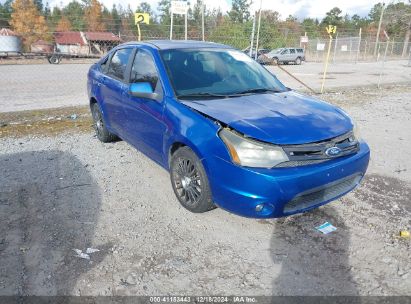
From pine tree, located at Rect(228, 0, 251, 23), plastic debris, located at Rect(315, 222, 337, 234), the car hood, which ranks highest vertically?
pine tree, located at Rect(228, 0, 251, 23)

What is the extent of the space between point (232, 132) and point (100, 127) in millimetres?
3449

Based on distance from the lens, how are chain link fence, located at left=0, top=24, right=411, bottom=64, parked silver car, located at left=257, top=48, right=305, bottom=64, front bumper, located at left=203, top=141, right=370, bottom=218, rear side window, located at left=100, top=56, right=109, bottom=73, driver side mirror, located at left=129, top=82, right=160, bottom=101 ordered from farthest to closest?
parked silver car, located at left=257, top=48, right=305, bottom=64 < chain link fence, located at left=0, top=24, right=411, bottom=64 < rear side window, located at left=100, top=56, right=109, bottom=73 < driver side mirror, located at left=129, top=82, right=160, bottom=101 < front bumper, located at left=203, top=141, right=370, bottom=218

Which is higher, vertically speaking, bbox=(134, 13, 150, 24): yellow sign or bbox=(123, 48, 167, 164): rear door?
bbox=(134, 13, 150, 24): yellow sign

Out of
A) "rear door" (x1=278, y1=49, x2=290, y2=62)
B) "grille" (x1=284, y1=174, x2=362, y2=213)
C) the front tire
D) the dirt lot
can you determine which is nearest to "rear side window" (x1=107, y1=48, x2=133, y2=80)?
the dirt lot

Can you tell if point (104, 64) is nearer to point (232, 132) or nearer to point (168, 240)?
point (232, 132)

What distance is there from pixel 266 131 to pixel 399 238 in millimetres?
1625

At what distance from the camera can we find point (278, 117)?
10.7ft

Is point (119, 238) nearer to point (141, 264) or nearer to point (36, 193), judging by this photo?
point (141, 264)

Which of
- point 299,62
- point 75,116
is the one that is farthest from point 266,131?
point 299,62

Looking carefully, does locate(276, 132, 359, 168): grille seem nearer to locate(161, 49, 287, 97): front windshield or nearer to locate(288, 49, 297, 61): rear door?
locate(161, 49, 287, 97): front windshield

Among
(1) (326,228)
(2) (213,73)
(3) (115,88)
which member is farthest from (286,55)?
(1) (326,228)

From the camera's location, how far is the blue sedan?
2941 mm

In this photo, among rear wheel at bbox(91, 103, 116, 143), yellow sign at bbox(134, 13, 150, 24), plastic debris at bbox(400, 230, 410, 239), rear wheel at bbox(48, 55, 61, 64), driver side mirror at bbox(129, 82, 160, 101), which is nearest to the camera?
plastic debris at bbox(400, 230, 410, 239)

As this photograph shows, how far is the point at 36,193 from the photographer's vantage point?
4.09m
